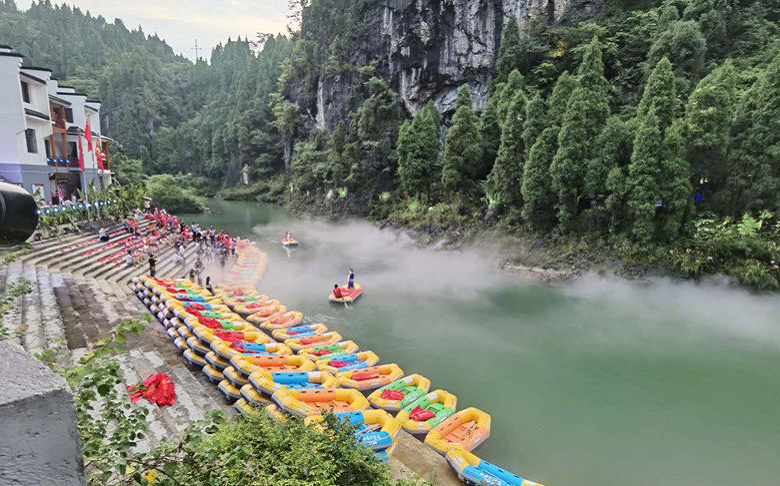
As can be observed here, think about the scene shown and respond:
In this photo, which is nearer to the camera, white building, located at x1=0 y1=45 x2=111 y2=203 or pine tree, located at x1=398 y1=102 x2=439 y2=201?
white building, located at x1=0 y1=45 x2=111 y2=203

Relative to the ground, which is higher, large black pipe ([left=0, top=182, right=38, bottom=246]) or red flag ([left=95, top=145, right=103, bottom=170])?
red flag ([left=95, top=145, right=103, bottom=170])

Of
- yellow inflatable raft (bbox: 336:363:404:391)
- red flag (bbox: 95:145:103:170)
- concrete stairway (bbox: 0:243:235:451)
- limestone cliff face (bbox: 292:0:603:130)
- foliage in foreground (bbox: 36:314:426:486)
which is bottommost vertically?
yellow inflatable raft (bbox: 336:363:404:391)

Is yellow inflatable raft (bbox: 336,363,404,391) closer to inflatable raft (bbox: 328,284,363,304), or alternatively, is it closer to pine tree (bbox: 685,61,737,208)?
inflatable raft (bbox: 328,284,363,304)

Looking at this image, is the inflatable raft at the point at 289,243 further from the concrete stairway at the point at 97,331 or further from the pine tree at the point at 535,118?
the pine tree at the point at 535,118

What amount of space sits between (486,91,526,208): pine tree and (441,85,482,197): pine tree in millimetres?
2526

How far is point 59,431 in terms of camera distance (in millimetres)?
1528

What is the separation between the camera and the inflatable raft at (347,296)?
17147mm

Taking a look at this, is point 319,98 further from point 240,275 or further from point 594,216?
point 594,216

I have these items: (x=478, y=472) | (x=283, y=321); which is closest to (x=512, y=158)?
(x=283, y=321)

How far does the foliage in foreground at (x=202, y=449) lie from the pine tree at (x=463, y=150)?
21.4 metres

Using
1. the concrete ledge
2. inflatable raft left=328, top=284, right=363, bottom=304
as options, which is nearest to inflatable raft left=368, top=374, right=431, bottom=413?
inflatable raft left=328, top=284, right=363, bottom=304

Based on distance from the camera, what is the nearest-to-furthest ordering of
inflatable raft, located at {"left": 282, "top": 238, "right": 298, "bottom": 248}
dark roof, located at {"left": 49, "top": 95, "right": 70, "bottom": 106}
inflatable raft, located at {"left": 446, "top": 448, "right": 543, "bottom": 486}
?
inflatable raft, located at {"left": 446, "top": 448, "right": 543, "bottom": 486} → dark roof, located at {"left": 49, "top": 95, "right": 70, "bottom": 106} → inflatable raft, located at {"left": 282, "top": 238, "right": 298, "bottom": 248}

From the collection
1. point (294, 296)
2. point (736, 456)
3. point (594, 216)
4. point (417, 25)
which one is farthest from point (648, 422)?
point (417, 25)

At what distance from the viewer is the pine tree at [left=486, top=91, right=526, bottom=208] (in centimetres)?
2191
